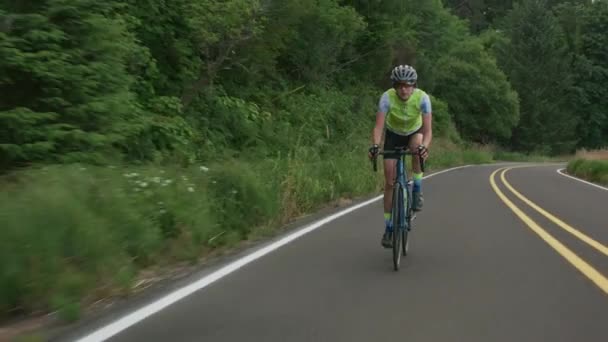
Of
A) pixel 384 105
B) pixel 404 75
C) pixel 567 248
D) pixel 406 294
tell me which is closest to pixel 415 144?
pixel 384 105

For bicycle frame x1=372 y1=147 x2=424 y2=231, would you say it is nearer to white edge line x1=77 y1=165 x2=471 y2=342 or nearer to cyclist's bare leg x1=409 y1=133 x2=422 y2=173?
cyclist's bare leg x1=409 y1=133 x2=422 y2=173

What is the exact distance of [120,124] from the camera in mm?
8227

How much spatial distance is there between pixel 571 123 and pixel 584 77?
931cm

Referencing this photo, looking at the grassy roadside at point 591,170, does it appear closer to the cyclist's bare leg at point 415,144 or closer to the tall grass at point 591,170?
the tall grass at point 591,170

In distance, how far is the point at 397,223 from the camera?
278 inches

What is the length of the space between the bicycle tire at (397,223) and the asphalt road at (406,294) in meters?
0.15

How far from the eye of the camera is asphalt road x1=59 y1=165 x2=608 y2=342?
4812mm

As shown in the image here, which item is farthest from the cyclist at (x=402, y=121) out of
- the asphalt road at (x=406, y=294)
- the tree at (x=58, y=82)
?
the tree at (x=58, y=82)

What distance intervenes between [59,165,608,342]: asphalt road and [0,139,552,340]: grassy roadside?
26.7 inches

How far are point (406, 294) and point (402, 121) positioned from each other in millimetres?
2296

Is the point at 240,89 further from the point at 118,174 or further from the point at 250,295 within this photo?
the point at 250,295

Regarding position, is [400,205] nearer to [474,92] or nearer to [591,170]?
[591,170]

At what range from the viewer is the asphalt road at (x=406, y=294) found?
189 inches

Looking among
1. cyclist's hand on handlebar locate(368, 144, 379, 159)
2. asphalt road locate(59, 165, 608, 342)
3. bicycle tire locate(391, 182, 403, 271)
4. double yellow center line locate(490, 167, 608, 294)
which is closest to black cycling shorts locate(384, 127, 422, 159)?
bicycle tire locate(391, 182, 403, 271)
